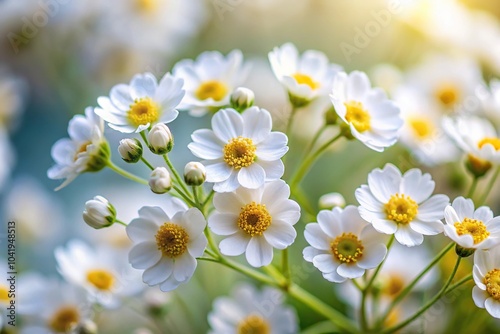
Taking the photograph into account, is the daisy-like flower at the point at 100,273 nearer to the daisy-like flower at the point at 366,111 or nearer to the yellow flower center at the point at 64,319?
the yellow flower center at the point at 64,319

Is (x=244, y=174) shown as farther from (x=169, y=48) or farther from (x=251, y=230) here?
(x=169, y=48)

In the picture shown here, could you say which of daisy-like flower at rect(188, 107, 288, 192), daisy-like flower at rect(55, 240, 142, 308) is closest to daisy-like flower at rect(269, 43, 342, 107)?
daisy-like flower at rect(188, 107, 288, 192)

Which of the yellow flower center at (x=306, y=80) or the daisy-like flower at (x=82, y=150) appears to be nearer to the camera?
the daisy-like flower at (x=82, y=150)

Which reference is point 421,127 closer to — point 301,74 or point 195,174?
point 301,74

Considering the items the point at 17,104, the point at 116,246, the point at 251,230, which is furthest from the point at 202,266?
the point at 17,104

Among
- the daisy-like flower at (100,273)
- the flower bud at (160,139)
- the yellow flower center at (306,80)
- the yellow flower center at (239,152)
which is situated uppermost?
the yellow flower center at (306,80)

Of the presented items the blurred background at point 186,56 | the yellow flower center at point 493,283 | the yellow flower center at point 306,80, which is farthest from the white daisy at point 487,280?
the blurred background at point 186,56
